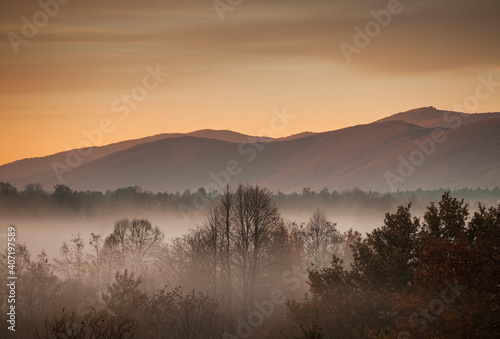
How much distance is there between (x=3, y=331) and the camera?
171ft


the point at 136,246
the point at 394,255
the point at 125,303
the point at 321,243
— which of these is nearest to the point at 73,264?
the point at 136,246

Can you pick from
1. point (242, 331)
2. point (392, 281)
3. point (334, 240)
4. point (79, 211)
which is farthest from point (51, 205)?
point (392, 281)

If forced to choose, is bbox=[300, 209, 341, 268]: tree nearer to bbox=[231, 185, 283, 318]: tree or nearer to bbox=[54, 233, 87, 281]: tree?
bbox=[231, 185, 283, 318]: tree

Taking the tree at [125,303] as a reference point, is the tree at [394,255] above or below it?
above

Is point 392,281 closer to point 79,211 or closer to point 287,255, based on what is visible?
point 287,255

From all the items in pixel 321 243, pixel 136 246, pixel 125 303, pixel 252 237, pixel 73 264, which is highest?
pixel 252 237

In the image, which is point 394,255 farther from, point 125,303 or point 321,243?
point 321,243

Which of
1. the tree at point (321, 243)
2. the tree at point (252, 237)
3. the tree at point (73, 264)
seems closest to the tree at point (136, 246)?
the tree at point (73, 264)

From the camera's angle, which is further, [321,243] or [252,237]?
[321,243]

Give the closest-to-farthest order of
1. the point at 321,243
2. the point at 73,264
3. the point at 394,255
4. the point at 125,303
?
1. the point at 394,255
2. the point at 125,303
3. the point at 73,264
4. the point at 321,243

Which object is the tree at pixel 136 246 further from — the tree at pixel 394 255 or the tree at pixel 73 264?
the tree at pixel 394 255

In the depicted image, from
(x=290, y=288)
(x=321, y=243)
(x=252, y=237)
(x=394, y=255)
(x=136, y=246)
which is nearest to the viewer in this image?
(x=394, y=255)

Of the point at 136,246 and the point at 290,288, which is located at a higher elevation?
the point at 136,246

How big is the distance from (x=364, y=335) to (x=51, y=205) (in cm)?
16759
